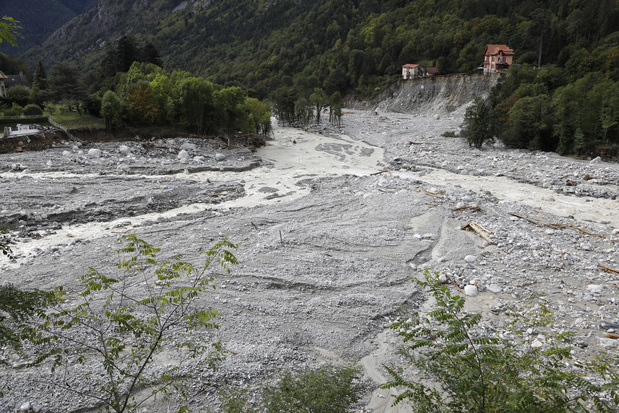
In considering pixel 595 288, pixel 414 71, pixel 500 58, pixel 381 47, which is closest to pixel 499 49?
pixel 500 58

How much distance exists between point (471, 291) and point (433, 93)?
70963 millimetres

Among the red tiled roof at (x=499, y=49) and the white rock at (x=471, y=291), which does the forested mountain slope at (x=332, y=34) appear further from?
the white rock at (x=471, y=291)

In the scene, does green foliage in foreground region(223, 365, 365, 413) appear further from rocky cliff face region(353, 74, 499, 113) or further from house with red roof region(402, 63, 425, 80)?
house with red roof region(402, 63, 425, 80)

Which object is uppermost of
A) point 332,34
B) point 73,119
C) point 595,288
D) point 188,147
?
point 332,34

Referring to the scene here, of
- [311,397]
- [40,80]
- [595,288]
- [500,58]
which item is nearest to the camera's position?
[311,397]

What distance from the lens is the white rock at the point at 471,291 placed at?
12.1 meters

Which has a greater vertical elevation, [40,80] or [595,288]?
[40,80]

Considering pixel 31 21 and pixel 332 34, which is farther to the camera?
pixel 31 21

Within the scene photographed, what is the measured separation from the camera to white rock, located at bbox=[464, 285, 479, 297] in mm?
12125

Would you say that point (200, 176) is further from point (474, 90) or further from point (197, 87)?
point (474, 90)

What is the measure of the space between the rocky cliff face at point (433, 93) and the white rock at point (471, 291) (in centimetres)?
6119

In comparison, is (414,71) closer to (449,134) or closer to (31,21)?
(449,134)

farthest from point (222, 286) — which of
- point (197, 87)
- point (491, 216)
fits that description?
point (197, 87)

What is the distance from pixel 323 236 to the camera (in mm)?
16656
